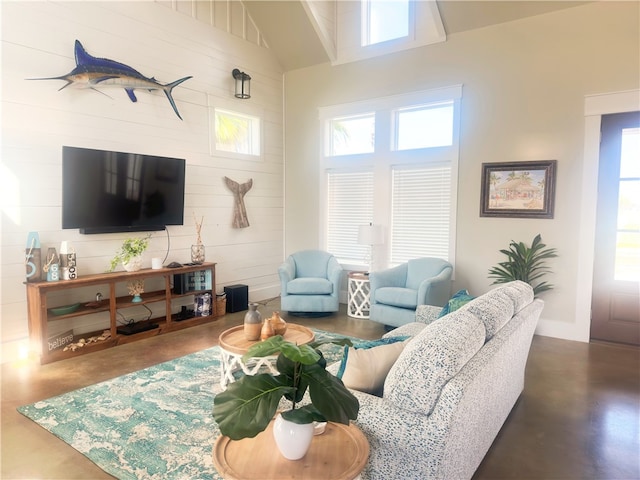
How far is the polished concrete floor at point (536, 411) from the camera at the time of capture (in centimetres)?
228

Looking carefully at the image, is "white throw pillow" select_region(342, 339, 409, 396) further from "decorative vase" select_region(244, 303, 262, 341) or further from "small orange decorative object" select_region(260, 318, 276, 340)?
"decorative vase" select_region(244, 303, 262, 341)

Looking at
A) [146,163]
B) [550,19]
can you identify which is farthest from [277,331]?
[550,19]

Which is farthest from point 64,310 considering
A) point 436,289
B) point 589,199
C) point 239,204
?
point 589,199

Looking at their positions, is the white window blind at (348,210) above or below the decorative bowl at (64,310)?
above

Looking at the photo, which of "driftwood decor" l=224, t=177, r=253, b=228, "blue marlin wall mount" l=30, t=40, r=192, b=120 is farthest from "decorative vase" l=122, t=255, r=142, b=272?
"blue marlin wall mount" l=30, t=40, r=192, b=120

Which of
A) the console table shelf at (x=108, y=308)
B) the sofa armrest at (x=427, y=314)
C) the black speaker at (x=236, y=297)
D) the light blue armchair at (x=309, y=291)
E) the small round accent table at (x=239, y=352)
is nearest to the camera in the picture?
the small round accent table at (x=239, y=352)

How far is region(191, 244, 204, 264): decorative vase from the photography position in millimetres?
5250

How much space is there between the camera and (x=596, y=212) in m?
4.37

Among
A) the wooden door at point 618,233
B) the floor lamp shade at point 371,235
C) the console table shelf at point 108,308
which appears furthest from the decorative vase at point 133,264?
the wooden door at point 618,233

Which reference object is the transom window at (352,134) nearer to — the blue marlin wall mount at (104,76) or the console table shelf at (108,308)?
the blue marlin wall mount at (104,76)

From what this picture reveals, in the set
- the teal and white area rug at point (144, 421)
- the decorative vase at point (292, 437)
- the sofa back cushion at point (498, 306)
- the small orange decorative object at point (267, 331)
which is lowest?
the teal and white area rug at point (144, 421)

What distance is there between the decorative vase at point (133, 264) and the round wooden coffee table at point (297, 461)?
336 centimetres

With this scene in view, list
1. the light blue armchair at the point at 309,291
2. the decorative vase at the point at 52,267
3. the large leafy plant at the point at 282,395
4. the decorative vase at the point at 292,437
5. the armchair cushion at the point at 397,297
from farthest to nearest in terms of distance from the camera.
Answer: the light blue armchair at the point at 309,291
the armchair cushion at the point at 397,297
the decorative vase at the point at 52,267
the decorative vase at the point at 292,437
the large leafy plant at the point at 282,395

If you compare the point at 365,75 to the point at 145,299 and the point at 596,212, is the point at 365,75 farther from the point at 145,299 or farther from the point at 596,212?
the point at 145,299
